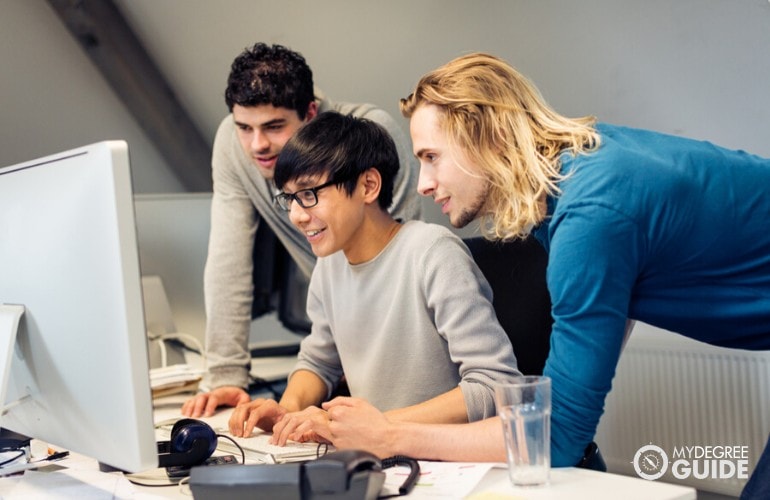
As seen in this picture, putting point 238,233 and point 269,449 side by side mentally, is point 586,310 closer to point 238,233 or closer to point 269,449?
point 269,449

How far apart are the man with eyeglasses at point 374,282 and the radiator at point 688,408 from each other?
998 mm

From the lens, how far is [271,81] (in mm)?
1934

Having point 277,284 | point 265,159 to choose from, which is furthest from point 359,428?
point 277,284

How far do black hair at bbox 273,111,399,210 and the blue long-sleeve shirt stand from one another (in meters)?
0.39

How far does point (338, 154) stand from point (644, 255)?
614 mm

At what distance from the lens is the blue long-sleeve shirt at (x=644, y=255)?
110 centimetres

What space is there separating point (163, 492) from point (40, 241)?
1.17 ft

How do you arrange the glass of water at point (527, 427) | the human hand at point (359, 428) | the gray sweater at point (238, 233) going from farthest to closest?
the gray sweater at point (238, 233), the human hand at point (359, 428), the glass of water at point (527, 427)

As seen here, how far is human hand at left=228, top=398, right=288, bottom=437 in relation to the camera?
1442mm

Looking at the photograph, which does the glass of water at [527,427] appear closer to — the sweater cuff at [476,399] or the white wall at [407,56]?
the sweater cuff at [476,399]

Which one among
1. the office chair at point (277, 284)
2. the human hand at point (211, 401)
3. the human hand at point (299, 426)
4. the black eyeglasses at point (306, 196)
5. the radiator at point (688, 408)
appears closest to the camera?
the human hand at point (299, 426)

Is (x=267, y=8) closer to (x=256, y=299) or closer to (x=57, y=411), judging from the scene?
(x=256, y=299)

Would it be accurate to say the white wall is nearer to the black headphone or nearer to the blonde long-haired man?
the blonde long-haired man

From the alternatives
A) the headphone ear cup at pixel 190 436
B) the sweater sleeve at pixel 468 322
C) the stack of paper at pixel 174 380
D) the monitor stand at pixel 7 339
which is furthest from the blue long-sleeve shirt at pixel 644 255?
the stack of paper at pixel 174 380
